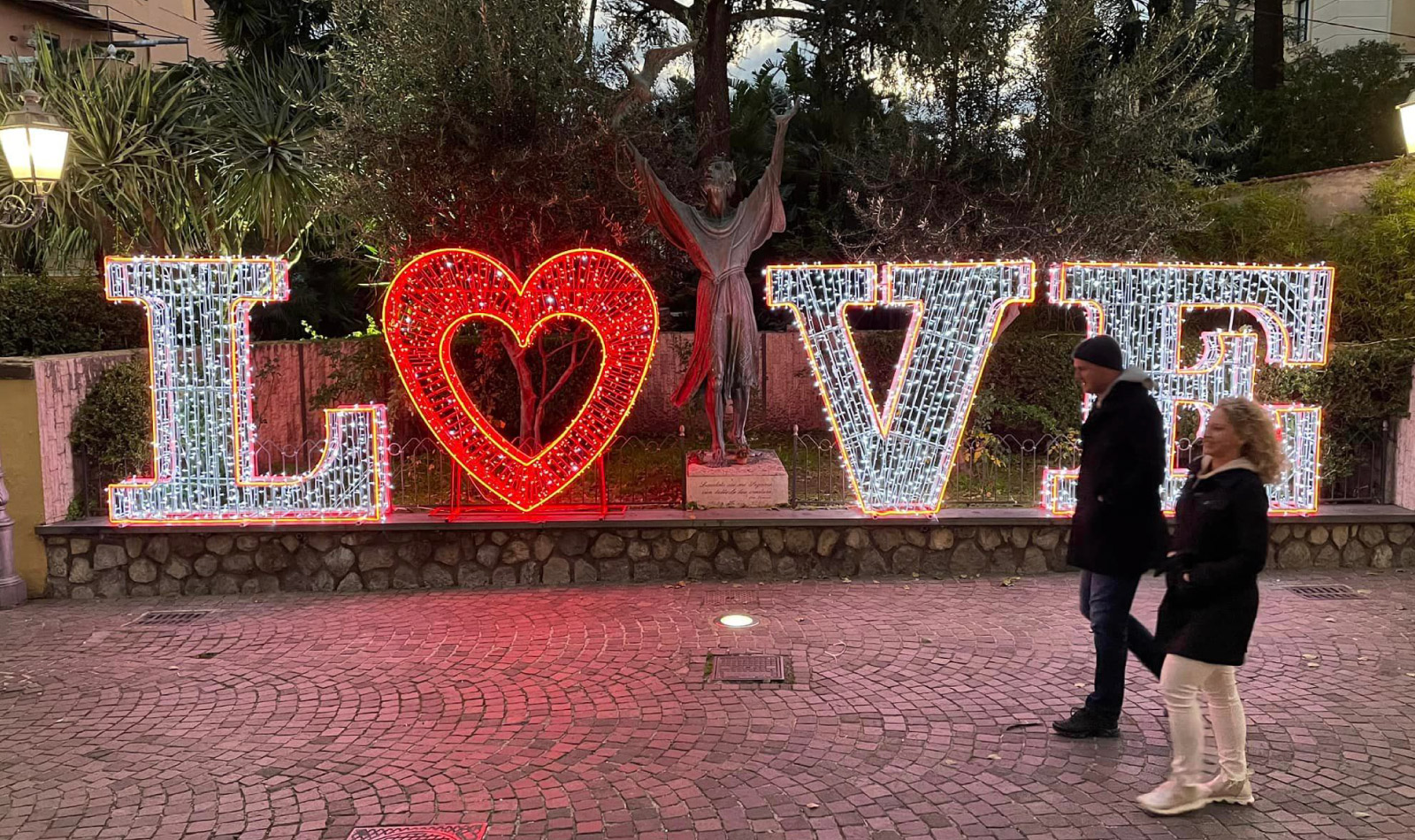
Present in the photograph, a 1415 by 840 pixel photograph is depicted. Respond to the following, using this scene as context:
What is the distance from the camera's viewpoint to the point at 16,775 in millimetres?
4730

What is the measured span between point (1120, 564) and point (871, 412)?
3.70 m

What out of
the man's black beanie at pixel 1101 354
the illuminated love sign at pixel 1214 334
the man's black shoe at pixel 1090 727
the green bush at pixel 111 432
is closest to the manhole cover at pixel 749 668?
the man's black shoe at pixel 1090 727

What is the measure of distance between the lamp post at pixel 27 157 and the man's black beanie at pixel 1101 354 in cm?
739

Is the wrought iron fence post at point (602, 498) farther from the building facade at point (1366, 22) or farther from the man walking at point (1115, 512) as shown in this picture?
the building facade at point (1366, 22)

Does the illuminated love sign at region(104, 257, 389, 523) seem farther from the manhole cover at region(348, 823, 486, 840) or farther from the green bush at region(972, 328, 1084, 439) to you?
the green bush at region(972, 328, 1084, 439)

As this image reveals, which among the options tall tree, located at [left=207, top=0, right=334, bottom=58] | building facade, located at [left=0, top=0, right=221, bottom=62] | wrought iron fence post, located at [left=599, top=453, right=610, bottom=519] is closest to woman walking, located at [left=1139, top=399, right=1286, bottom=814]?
wrought iron fence post, located at [left=599, top=453, right=610, bottom=519]

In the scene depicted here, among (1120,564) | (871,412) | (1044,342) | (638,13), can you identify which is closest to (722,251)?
(871,412)

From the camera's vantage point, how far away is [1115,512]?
4.59 m

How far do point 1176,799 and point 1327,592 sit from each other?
4418 mm

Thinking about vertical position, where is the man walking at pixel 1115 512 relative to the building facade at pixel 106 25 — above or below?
below

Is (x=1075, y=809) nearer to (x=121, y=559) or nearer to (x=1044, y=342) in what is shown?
(x=121, y=559)

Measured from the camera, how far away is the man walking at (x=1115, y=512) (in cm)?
455

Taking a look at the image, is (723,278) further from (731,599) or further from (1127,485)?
(1127,485)

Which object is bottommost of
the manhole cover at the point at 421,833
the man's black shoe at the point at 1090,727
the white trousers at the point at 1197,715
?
the manhole cover at the point at 421,833
